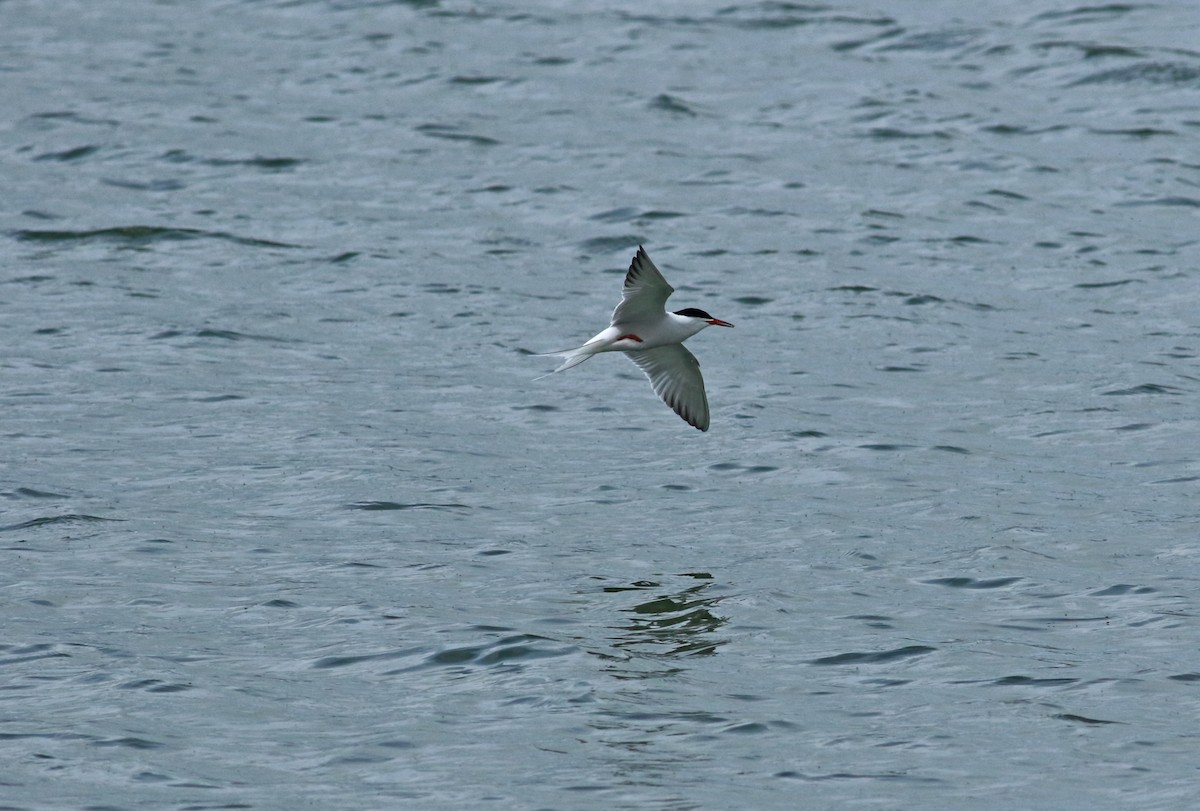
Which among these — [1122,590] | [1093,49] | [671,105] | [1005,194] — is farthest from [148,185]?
[1122,590]

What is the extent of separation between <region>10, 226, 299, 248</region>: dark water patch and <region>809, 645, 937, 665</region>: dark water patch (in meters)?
10.0

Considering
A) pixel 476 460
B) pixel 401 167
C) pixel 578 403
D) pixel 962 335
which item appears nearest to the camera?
pixel 476 460

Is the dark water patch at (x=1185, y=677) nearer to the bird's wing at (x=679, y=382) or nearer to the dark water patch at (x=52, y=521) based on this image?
the bird's wing at (x=679, y=382)

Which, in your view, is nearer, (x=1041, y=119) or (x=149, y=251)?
(x=149, y=251)

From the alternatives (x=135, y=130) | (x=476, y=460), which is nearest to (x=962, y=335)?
(x=476, y=460)

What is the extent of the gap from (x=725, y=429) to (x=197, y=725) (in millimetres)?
5866

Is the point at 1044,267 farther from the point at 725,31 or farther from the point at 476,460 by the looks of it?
the point at 725,31

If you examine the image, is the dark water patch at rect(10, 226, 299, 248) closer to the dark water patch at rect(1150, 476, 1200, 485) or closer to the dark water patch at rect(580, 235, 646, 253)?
the dark water patch at rect(580, 235, 646, 253)

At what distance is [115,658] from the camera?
34.0ft

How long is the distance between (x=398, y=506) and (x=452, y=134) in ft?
34.7

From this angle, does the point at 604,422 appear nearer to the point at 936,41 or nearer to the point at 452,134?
the point at 452,134

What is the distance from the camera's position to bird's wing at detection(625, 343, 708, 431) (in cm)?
1311

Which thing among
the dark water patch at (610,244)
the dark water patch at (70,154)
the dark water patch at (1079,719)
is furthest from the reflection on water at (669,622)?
the dark water patch at (70,154)

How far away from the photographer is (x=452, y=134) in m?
22.7
